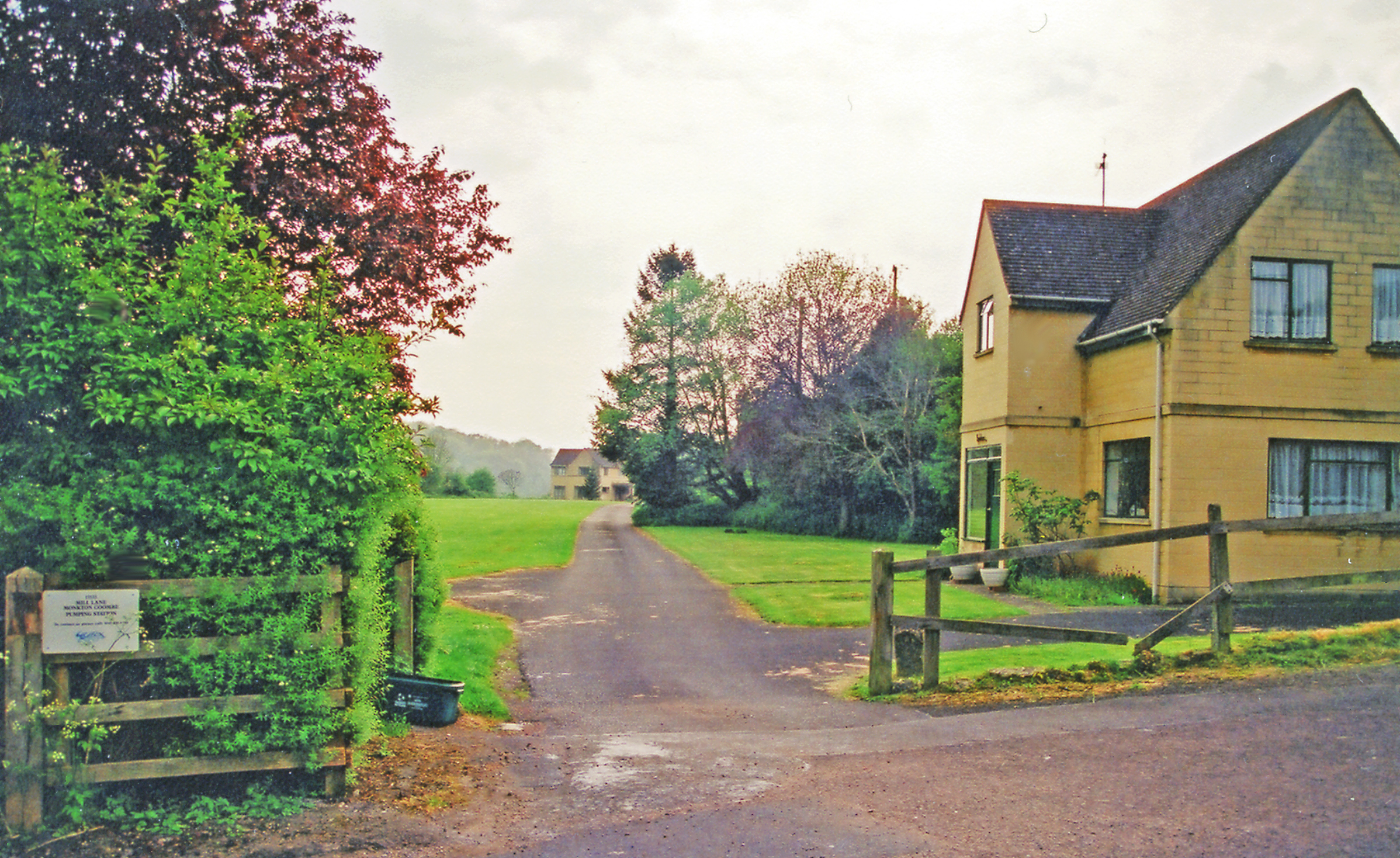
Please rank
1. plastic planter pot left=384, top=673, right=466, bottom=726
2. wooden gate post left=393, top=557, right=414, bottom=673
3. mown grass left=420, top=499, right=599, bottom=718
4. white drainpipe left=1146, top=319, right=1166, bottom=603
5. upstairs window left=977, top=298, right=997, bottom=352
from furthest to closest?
upstairs window left=977, top=298, right=997, bottom=352
white drainpipe left=1146, top=319, right=1166, bottom=603
mown grass left=420, top=499, right=599, bottom=718
wooden gate post left=393, top=557, right=414, bottom=673
plastic planter pot left=384, top=673, right=466, bottom=726

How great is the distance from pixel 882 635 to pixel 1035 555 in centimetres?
179

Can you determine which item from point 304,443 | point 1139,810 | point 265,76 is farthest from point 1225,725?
point 265,76

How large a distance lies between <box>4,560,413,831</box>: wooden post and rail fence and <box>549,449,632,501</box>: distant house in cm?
14214

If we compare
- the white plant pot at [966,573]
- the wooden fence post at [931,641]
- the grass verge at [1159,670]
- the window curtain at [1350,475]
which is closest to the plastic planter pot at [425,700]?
the grass verge at [1159,670]

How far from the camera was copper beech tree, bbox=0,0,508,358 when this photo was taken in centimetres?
1111

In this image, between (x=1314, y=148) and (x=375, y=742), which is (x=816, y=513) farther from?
(x=375, y=742)

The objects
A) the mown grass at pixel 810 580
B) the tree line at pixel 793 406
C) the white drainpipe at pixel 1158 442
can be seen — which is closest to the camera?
the mown grass at pixel 810 580

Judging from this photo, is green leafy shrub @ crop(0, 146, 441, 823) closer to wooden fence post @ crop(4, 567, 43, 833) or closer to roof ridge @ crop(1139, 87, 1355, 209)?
wooden fence post @ crop(4, 567, 43, 833)

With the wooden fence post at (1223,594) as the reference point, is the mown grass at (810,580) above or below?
below

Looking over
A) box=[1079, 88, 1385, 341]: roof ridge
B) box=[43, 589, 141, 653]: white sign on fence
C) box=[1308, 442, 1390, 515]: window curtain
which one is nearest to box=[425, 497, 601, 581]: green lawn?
box=[43, 589, 141, 653]: white sign on fence

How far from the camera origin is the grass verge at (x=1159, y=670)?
9367 millimetres

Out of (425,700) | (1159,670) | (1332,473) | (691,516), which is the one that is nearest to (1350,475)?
(1332,473)

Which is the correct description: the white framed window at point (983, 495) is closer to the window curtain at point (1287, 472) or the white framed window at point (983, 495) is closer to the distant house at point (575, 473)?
the window curtain at point (1287, 472)

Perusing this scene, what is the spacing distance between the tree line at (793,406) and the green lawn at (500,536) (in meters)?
7.61
